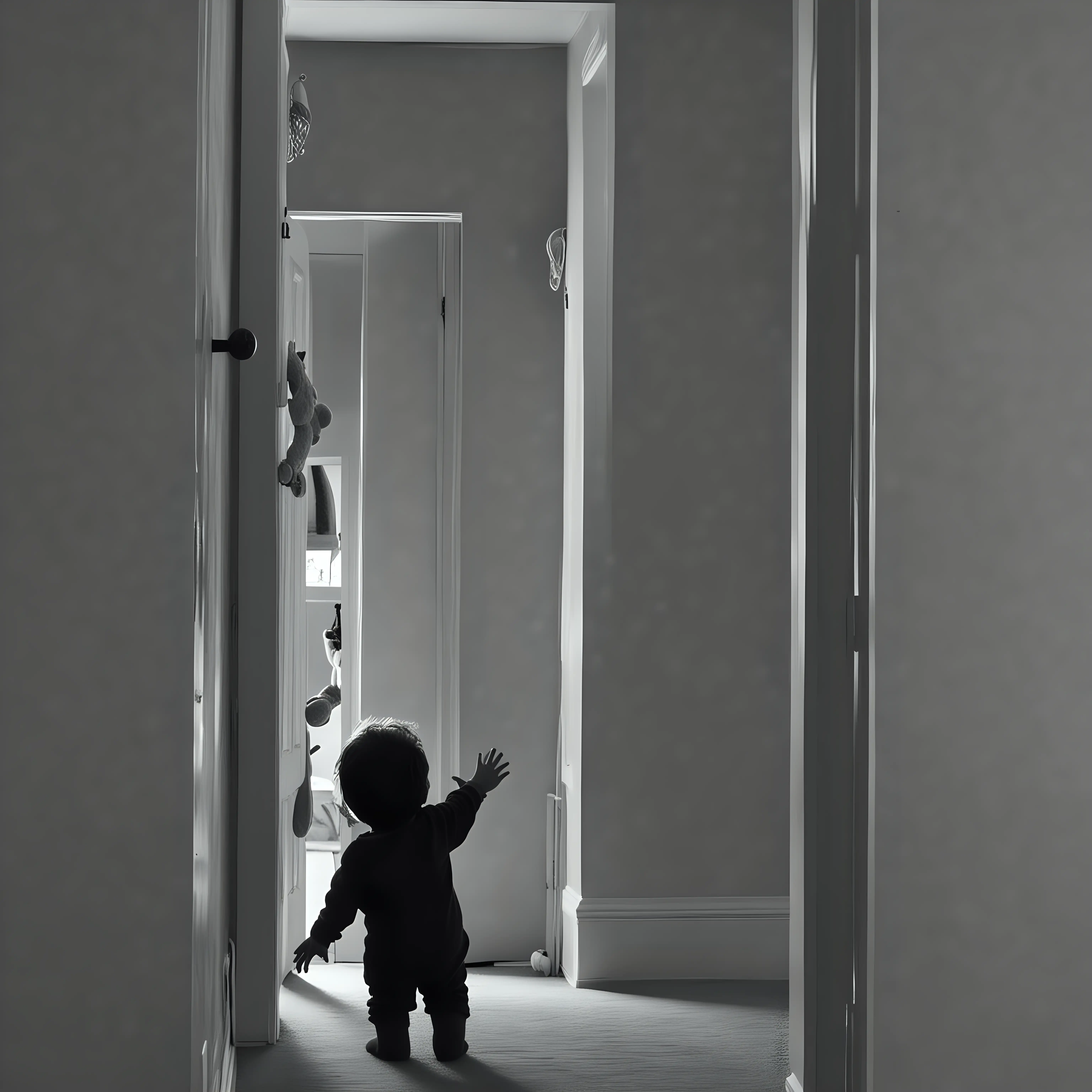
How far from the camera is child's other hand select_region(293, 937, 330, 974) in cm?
167

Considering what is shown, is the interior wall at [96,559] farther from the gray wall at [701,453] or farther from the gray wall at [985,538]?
the gray wall at [701,453]

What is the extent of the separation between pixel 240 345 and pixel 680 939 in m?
1.61

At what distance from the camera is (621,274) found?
7.90 ft

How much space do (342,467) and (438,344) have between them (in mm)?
419

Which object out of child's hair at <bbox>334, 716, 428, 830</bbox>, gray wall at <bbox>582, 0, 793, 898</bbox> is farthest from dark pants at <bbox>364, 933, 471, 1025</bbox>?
gray wall at <bbox>582, 0, 793, 898</bbox>

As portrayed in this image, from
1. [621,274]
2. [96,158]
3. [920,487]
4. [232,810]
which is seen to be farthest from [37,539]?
[621,274]

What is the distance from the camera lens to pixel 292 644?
229 centimetres

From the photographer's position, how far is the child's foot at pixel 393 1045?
5.93 ft

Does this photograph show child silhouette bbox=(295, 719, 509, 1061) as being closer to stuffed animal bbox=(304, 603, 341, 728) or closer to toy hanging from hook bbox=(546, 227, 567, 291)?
stuffed animal bbox=(304, 603, 341, 728)

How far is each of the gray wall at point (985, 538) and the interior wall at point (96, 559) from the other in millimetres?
802

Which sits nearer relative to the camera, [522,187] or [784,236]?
[784,236]

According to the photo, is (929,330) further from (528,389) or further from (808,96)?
(528,389)

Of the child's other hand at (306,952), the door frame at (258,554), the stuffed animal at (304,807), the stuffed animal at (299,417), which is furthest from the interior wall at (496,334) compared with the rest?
the child's other hand at (306,952)

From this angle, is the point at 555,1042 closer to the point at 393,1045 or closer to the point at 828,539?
the point at 393,1045
